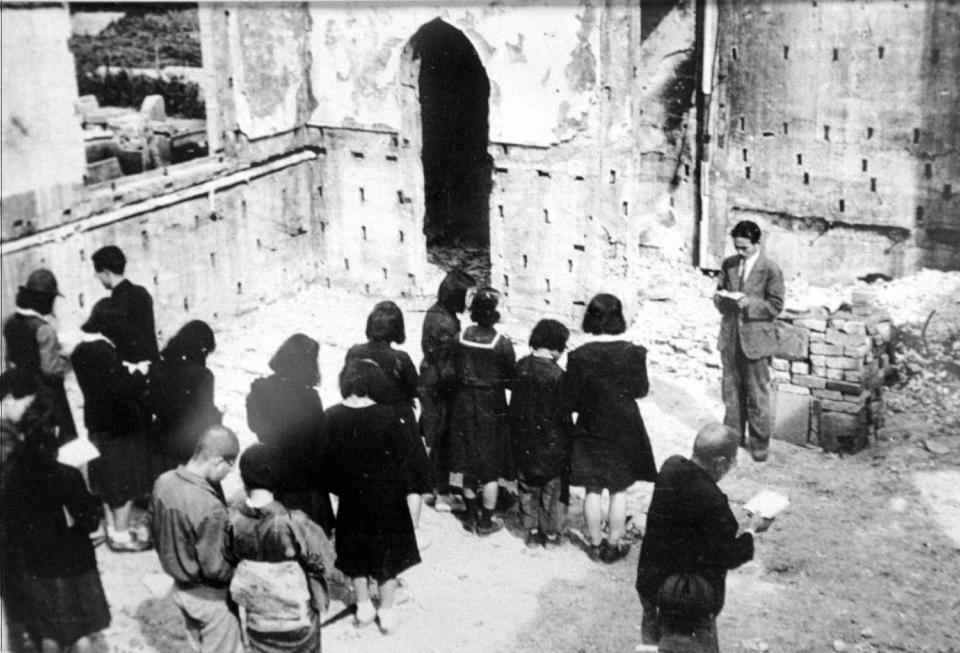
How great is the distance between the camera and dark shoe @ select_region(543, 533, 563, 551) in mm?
6844

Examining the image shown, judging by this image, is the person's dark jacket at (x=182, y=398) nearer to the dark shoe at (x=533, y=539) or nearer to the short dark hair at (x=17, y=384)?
the short dark hair at (x=17, y=384)

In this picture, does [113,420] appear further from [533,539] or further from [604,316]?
[604,316]

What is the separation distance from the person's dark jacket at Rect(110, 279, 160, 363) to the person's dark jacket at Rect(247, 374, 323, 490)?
908 mm

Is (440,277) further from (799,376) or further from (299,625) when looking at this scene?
(299,625)

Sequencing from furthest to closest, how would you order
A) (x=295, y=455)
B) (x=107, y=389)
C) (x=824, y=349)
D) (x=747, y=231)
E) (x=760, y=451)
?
(x=760, y=451) < (x=824, y=349) < (x=747, y=231) < (x=107, y=389) < (x=295, y=455)

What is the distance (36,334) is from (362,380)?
1.96 metres

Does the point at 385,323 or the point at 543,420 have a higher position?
the point at 385,323

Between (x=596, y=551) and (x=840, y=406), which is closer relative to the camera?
(x=596, y=551)

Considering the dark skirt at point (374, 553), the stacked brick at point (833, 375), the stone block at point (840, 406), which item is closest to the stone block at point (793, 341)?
the stacked brick at point (833, 375)

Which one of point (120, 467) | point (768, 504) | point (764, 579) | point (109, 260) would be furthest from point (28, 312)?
point (764, 579)

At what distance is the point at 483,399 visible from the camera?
22.0ft

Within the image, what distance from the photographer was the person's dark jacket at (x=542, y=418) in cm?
652

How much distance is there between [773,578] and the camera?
6.61 metres

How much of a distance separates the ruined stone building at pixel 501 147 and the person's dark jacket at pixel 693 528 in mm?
4597
